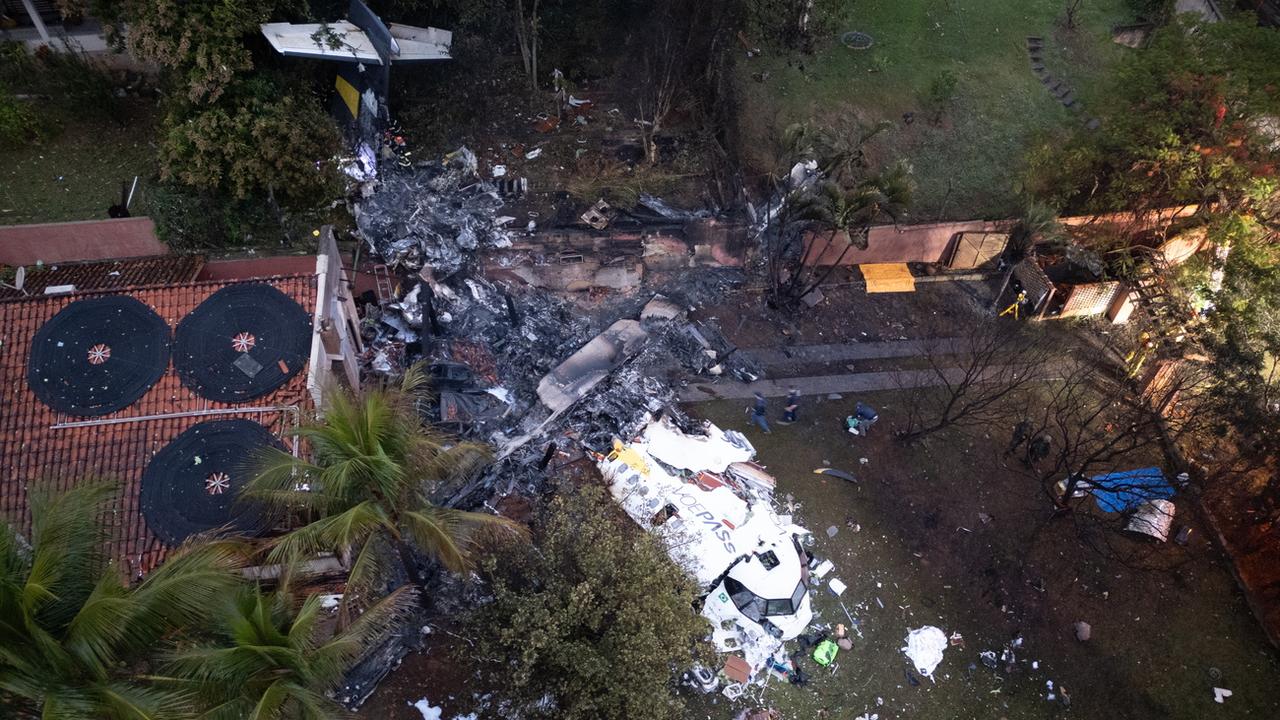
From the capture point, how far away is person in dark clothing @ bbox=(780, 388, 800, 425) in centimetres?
1906

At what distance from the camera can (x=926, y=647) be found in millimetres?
15812

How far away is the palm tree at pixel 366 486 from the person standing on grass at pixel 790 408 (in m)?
8.93

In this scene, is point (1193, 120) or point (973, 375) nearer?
point (973, 375)

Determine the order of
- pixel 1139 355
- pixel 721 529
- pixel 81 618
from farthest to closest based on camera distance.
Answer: pixel 1139 355, pixel 721 529, pixel 81 618

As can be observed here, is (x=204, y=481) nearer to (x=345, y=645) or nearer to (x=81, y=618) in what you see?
(x=81, y=618)

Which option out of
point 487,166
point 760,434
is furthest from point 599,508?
point 487,166

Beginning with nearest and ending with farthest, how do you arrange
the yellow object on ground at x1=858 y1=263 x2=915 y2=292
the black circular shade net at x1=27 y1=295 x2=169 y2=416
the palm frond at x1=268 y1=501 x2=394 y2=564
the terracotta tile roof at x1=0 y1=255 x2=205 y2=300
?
the palm frond at x1=268 y1=501 x2=394 y2=564 → the black circular shade net at x1=27 y1=295 x2=169 y2=416 → the terracotta tile roof at x1=0 y1=255 x2=205 y2=300 → the yellow object on ground at x1=858 y1=263 x2=915 y2=292

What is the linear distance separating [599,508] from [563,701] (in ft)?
11.0

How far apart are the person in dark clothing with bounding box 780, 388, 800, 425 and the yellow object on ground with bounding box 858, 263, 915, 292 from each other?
15.0ft

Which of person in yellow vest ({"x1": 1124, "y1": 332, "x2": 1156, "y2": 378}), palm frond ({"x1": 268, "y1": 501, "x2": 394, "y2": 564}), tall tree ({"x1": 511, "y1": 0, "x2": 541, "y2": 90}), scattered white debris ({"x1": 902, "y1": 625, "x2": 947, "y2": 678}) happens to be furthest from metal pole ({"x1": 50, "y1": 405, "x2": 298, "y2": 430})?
person in yellow vest ({"x1": 1124, "y1": 332, "x2": 1156, "y2": 378})

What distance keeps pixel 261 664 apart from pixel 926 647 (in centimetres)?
1246

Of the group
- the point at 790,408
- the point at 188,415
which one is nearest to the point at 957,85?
the point at 790,408

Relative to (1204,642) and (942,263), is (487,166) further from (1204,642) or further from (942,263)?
(1204,642)

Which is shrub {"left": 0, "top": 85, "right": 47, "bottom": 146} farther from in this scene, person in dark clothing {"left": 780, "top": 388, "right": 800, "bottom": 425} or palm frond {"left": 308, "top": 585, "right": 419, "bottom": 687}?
person in dark clothing {"left": 780, "top": 388, "right": 800, "bottom": 425}
